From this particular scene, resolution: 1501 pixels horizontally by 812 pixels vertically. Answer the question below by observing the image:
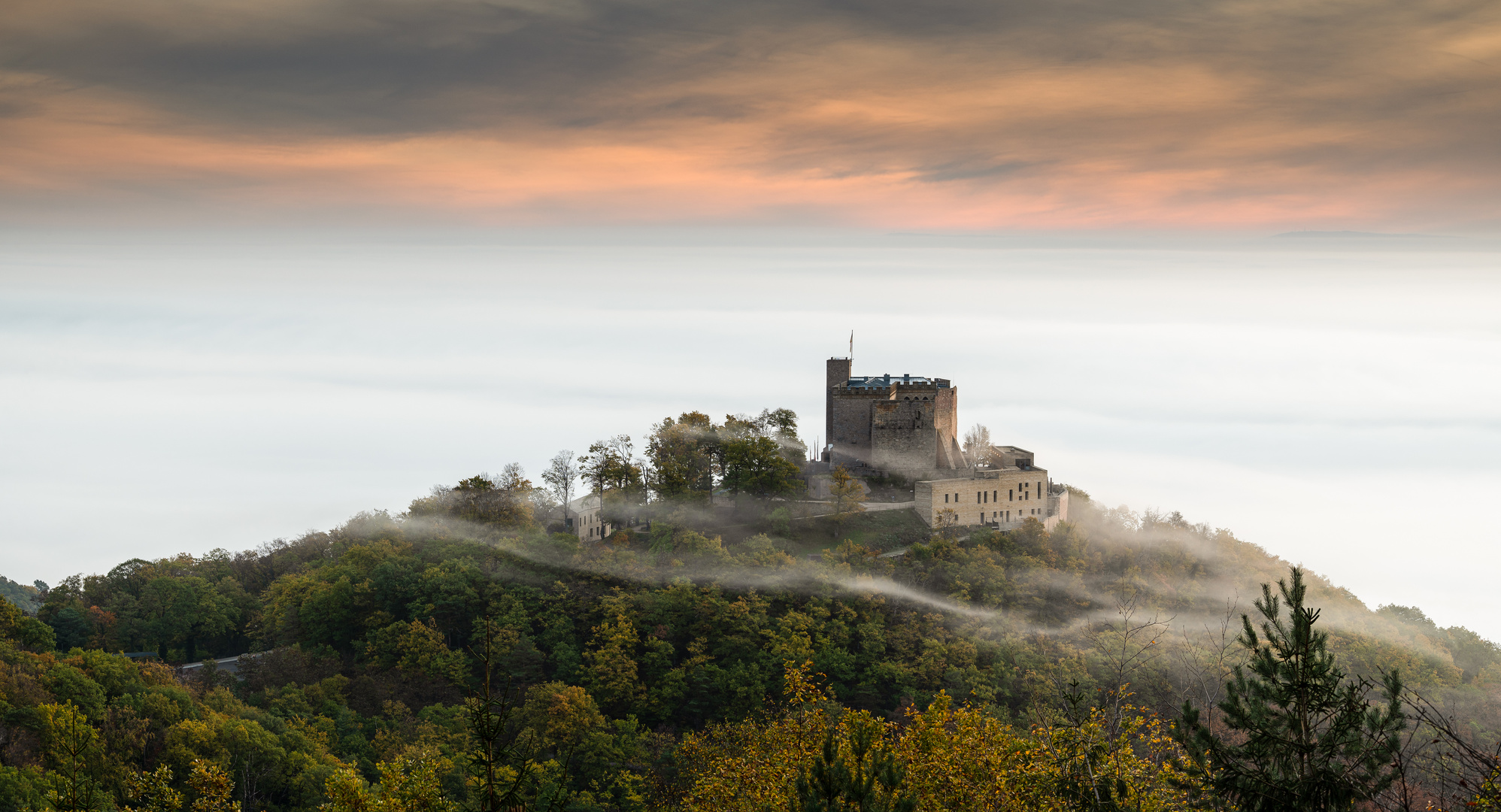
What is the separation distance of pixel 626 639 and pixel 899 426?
24705 millimetres

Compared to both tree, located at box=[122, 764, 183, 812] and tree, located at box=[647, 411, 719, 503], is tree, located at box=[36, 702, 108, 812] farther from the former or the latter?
tree, located at box=[647, 411, 719, 503]

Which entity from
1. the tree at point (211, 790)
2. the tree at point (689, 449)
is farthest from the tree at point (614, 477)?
the tree at point (211, 790)

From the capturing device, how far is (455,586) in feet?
196

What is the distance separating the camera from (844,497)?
65000 millimetres

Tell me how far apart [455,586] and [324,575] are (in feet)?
34.3

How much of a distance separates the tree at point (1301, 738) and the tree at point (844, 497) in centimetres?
4521

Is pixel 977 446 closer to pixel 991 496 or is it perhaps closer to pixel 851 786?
pixel 991 496

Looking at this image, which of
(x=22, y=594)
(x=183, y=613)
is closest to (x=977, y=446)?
(x=183, y=613)

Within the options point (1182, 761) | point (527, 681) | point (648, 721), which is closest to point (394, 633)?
point (527, 681)

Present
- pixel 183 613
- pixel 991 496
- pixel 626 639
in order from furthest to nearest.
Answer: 1. pixel 991 496
2. pixel 183 613
3. pixel 626 639

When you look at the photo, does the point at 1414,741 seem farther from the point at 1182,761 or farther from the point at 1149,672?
the point at 1182,761

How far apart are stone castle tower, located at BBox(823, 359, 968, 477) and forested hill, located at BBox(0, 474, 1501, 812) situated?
5018 mm

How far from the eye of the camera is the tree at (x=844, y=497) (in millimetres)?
65000

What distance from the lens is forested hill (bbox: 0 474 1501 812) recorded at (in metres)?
43.4
